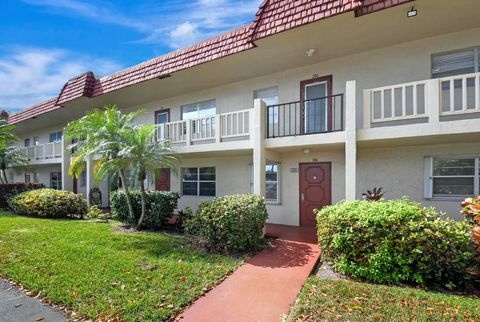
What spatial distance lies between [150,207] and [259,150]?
4.43m

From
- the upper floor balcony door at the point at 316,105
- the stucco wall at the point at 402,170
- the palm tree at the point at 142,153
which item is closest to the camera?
the stucco wall at the point at 402,170

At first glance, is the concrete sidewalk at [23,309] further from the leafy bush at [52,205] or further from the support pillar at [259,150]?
the leafy bush at [52,205]

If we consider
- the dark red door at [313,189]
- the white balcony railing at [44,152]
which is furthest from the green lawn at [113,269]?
the white balcony railing at [44,152]

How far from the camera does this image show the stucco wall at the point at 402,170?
24.6ft

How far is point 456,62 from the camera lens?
7.58 m

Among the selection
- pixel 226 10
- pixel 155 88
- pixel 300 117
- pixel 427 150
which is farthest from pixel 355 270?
pixel 155 88

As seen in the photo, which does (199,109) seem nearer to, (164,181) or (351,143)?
(164,181)

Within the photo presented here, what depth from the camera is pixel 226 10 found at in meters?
9.61

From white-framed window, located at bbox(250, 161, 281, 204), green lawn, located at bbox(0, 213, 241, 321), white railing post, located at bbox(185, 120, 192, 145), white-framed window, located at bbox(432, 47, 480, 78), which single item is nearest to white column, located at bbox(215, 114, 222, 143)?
white railing post, located at bbox(185, 120, 192, 145)

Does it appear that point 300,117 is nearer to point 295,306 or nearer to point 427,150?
point 427,150

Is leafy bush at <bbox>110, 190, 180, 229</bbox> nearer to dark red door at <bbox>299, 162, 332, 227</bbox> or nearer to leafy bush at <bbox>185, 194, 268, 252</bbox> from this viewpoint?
leafy bush at <bbox>185, 194, 268, 252</bbox>

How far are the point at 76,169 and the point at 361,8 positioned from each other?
10.4m

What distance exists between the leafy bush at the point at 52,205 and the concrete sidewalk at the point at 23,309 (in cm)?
767

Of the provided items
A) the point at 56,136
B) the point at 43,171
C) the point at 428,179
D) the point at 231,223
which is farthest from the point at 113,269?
the point at 43,171
